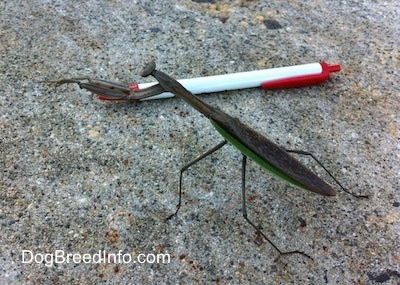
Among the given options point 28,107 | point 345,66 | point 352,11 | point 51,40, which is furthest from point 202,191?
point 352,11

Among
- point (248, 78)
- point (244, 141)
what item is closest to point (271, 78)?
point (248, 78)

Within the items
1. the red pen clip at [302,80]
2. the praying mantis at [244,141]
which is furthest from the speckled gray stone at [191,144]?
the praying mantis at [244,141]

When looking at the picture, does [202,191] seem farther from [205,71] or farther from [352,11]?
[352,11]

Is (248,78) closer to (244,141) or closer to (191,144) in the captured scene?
(191,144)

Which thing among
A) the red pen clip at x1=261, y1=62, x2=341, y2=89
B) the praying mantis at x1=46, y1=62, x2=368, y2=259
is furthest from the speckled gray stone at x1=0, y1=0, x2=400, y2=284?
the praying mantis at x1=46, y1=62, x2=368, y2=259

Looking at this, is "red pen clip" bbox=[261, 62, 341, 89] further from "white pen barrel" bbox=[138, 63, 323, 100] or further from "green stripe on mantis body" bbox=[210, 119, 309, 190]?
"green stripe on mantis body" bbox=[210, 119, 309, 190]

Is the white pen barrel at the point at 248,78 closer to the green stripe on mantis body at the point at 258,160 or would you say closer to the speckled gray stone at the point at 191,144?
the speckled gray stone at the point at 191,144

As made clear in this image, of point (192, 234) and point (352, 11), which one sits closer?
point (192, 234)
